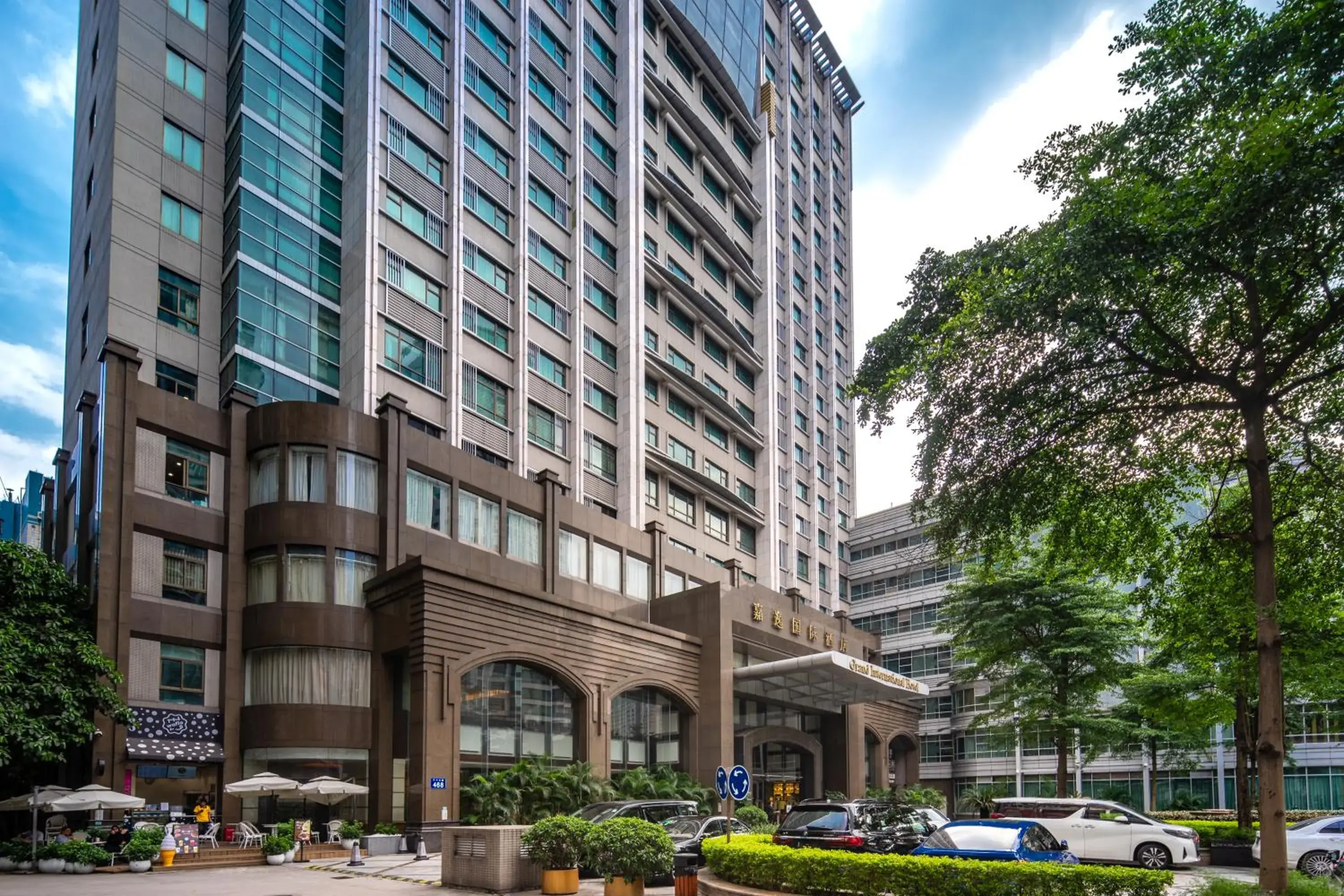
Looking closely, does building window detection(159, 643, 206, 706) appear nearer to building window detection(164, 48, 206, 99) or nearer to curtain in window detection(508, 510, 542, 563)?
curtain in window detection(508, 510, 542, 563)

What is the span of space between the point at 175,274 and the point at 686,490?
1149 inches

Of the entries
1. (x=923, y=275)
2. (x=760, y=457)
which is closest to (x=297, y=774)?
(x=923, y=275)

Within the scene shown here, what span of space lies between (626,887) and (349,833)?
1593 centimetres

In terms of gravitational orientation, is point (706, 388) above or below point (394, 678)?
above

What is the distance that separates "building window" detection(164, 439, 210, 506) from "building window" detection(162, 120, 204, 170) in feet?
38.6

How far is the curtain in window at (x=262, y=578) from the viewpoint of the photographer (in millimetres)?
35312

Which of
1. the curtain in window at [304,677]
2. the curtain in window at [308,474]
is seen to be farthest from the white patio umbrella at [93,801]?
the curtain in window at [308,474]

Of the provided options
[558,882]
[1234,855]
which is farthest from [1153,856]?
[558,882]

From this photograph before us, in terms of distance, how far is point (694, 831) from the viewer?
22578 mm

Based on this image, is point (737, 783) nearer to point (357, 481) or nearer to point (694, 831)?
point (694, 831)

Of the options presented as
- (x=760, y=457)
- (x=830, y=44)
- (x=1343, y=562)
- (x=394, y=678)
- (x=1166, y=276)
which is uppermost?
(x=830, y=44)

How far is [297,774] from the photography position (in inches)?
1350

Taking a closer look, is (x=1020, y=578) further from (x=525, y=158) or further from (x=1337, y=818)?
(x=525, y=158)

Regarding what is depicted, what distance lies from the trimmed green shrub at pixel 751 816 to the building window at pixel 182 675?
706 inches
